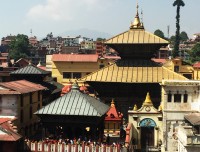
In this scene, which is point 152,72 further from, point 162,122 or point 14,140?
point 14,140

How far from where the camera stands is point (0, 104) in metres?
42.9

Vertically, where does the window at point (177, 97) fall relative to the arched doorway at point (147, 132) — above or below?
above

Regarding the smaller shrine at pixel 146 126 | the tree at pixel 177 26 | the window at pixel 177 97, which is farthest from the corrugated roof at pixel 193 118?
the tree at pixel 177 26

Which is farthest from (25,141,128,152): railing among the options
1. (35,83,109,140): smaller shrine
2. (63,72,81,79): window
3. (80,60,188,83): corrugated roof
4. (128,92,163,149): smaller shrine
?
(63,72,81,79): window

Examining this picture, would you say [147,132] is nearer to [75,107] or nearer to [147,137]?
[147,137]

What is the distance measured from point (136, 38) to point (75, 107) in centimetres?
2135

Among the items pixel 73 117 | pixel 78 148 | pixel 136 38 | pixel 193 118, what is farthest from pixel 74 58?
pixel 78 148

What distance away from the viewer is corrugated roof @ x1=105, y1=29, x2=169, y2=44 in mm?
56500

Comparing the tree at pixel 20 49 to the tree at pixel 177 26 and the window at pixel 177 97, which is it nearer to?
the tree at pixel 177 26

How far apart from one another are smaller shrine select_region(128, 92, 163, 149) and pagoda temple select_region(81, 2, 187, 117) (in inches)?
179

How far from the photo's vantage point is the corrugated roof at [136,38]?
185 ft

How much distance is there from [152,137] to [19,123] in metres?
15.1

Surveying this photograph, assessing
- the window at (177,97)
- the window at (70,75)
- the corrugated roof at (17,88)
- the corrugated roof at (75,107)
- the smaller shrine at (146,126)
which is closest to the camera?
the corrugated roof at (75,107)

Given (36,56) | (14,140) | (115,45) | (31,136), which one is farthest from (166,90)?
(36,56)
